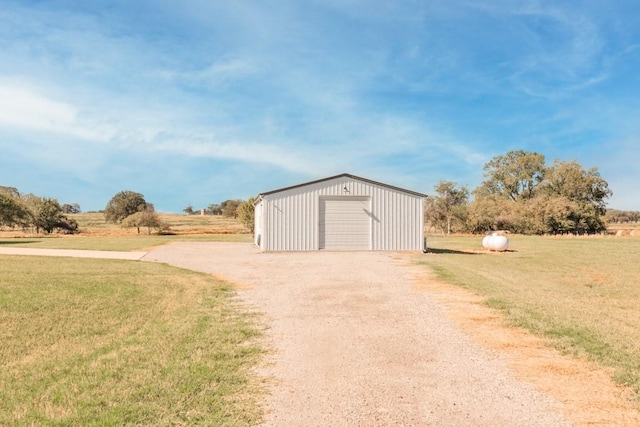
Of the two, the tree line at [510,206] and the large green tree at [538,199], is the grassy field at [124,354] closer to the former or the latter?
the tree line at [510,206]

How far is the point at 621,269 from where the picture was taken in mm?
15469

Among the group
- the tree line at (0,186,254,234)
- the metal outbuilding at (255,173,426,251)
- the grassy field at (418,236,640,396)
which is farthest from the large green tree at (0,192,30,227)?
the grassy field at (418,236,640,396)

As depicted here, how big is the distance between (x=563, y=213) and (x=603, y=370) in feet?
163

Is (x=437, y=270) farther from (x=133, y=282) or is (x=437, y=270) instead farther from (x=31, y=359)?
(x=31, y=359)

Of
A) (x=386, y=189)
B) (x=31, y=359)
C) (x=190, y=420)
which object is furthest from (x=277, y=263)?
(x=190, y=420)

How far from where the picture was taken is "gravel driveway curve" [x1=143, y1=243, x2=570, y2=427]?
3.67 m

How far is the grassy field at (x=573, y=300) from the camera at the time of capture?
5.62 m

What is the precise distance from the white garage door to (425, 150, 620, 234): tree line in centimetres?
3322

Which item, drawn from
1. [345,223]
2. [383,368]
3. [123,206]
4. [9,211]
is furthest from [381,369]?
[123,206]

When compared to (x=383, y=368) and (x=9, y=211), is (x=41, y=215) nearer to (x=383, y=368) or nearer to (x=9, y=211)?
(x=9, y=211)

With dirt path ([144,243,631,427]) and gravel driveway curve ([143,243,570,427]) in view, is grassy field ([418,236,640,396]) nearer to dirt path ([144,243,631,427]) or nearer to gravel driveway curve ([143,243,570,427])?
dirt path ([144,243,631,427])

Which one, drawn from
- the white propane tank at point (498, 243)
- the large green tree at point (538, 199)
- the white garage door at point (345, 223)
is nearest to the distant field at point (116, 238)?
the white garage door at point (345, 223)

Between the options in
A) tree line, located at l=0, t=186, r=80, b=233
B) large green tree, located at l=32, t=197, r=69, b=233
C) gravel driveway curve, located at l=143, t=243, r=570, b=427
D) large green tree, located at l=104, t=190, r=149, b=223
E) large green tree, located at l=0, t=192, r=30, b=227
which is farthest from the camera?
large green tree, located at l=104, t=190, r=149, b=223

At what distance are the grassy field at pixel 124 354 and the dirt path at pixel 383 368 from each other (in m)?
0.44
